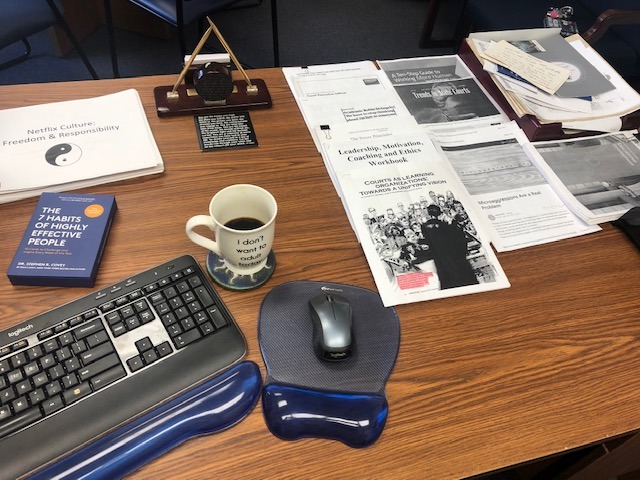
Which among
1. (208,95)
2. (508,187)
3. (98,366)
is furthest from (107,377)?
(508,187)

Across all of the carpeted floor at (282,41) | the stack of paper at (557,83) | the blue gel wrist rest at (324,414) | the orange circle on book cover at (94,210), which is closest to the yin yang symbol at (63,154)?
the orange circle on book cover at (94,210)

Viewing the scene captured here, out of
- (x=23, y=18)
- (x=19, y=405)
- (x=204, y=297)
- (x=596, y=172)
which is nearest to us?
(x=19, y=405)

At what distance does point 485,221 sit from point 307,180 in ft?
1.00

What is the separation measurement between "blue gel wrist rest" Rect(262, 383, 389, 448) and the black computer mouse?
2.0 inches

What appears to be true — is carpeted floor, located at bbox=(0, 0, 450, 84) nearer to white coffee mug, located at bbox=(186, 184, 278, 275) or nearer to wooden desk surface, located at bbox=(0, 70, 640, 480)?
wooden desk surface, located at bbox=(0, 70, 640, 480)

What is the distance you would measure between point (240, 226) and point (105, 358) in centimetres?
24

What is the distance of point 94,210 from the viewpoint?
739 millimetres

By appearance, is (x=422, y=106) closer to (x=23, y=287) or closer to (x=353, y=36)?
(x=23, y=287)

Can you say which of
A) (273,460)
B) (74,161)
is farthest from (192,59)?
(273,460)

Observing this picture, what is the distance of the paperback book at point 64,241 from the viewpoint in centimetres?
67

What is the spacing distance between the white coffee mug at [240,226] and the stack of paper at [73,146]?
21cm

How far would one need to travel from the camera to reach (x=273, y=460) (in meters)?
0.57

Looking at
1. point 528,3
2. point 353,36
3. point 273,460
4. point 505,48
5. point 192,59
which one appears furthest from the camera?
point 353,36

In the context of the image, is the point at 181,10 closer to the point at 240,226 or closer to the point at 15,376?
the point at 240,226
